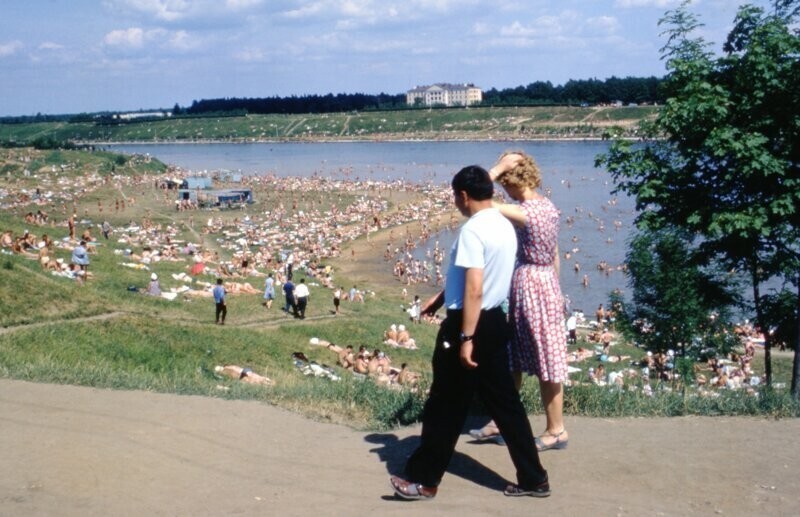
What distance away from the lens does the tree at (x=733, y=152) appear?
10.0m

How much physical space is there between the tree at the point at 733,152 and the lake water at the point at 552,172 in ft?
10.4

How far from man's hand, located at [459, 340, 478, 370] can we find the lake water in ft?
16.8

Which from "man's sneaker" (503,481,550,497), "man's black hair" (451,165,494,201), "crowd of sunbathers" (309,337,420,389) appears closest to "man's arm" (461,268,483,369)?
"man's black hair" (451,165,494,201)

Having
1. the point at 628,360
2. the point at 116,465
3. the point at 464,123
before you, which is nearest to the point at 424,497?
the point at 116,465

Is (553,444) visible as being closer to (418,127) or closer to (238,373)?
(238,373)

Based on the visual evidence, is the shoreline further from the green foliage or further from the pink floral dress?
the pink floral dress

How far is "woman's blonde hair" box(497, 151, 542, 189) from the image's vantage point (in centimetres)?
482

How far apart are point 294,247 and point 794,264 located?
107 feet

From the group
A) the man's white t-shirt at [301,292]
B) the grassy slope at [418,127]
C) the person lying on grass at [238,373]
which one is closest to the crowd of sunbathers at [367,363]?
the man's white t-shirt at [301,292]

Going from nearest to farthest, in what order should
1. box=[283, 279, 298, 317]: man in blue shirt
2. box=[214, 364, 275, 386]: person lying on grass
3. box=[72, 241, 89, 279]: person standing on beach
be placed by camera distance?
1. box=[214, 364, 275, 386]: person lying on grass
2. box=[72, 241, 89, 279]: person standing on beach
3. box=[283, 279, 298, 317]: man in blue shirt

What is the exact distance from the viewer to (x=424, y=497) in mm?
4375

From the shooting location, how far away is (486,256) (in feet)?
14.0

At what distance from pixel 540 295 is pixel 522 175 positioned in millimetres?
767

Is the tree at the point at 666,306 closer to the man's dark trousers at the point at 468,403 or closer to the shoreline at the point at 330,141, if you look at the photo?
the man's dark trousers at the point at 468,403
